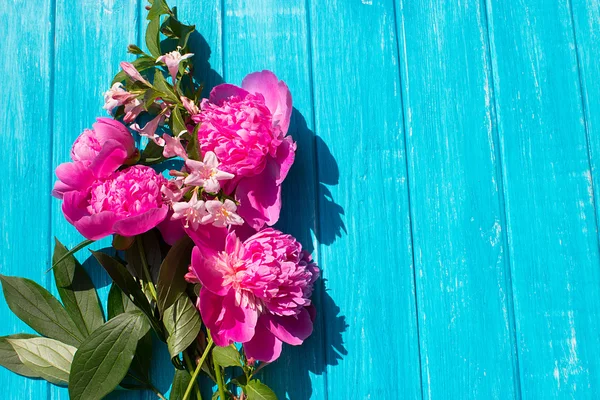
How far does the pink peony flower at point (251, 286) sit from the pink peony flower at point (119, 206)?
0.08 metres

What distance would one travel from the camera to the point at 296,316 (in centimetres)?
74

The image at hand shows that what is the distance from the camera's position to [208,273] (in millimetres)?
703

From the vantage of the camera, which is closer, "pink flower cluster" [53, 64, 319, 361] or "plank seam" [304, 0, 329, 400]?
"pink flower cluster" [53, 64, 319, 361]

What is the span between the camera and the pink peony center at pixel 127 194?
2.29 feet

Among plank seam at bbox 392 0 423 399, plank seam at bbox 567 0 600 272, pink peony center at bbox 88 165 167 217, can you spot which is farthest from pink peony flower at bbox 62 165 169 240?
plank seam at bbox 567 0 600 272

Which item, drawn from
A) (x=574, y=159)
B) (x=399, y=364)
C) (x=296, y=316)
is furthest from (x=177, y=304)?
(x=574, y=159)

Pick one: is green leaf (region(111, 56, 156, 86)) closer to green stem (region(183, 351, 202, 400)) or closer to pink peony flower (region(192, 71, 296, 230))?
pink peony flower (region(192, 71, 296, 230))

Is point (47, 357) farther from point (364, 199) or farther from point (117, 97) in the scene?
point (364, 199)

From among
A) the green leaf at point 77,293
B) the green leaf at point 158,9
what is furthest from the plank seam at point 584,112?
the green leaf at point 77,293

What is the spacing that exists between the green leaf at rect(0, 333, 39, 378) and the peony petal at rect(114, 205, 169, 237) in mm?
246

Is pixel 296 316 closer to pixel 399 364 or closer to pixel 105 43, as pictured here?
pixel 399 364

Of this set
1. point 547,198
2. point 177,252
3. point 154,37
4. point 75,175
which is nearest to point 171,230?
point 177,252

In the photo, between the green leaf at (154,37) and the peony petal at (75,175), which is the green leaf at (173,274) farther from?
the green leaf at (154,37)

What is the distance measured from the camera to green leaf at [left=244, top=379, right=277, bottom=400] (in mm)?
714
